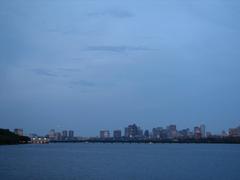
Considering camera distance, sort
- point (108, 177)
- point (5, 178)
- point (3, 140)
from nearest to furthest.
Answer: point (5, 178) → point (108, 177) → point (3, 140)

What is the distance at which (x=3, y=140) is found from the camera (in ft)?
653

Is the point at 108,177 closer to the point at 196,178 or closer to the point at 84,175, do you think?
the point at 84,175

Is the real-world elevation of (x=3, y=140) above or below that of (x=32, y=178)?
above

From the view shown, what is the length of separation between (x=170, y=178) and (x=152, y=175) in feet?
11.1

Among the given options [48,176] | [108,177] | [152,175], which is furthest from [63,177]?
[152,175]

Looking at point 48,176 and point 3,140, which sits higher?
point 3,140

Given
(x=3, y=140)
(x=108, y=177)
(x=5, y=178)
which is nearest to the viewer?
(x=5, y=178)

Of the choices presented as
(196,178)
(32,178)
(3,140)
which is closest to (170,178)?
(196,178)

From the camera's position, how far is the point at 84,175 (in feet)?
172

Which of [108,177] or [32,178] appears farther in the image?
[108,177]

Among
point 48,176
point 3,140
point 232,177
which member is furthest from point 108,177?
point 3,140

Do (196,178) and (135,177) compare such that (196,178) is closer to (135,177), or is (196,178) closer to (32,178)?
(135,177)

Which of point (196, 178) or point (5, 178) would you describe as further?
point (196, 178)

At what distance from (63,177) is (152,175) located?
1088 cm
